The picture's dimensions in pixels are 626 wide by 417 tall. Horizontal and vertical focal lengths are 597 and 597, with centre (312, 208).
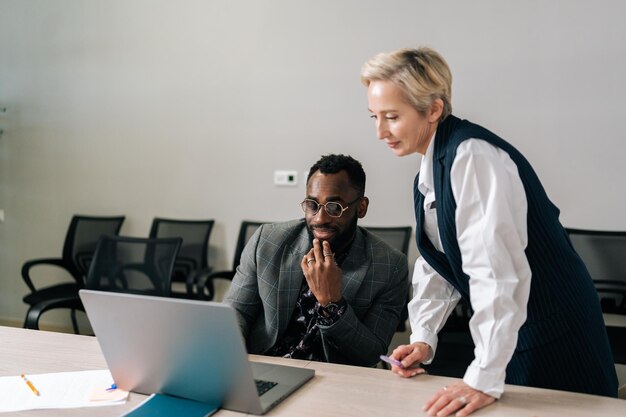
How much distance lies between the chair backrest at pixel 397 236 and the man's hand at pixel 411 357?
1739mm

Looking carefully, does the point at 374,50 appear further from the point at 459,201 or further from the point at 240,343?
the point at 240,343

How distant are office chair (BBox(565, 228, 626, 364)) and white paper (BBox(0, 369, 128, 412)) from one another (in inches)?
86.8

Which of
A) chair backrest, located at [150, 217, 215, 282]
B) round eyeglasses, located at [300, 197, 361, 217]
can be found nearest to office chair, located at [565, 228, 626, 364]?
round eyeglasses, located at [300, 197, 361, 217]

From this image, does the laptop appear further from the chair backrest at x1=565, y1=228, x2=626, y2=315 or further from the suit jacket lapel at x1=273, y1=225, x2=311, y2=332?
the chair backrest at x1=565, y1=228, x2=626, y2=315

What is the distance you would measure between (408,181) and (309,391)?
2287 millimetres

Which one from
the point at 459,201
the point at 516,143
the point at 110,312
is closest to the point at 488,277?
the point at 459,201

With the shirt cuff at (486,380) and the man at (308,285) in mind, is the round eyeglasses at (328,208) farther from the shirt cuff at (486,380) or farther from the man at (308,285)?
the shirt cuff at (486,380)

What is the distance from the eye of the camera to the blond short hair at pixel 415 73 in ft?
4.06

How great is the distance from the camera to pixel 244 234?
365 cm

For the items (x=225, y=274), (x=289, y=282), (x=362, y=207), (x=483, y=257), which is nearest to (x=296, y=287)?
(x=289, y=282)

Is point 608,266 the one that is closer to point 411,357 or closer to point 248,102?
point 411,357

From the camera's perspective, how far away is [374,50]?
3.49 m

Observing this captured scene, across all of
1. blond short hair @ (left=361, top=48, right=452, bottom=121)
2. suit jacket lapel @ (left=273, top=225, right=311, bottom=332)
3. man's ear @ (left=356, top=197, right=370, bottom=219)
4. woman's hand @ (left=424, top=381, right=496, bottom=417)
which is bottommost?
woman's hand @ (left=424, top=381, right=496, bottom=417)

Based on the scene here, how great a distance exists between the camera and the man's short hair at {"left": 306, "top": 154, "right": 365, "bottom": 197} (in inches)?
71.7
